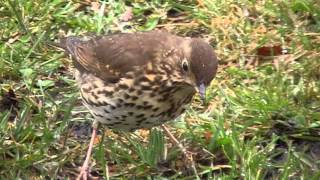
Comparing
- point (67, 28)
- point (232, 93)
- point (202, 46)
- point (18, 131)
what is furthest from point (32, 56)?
point (202, 46)

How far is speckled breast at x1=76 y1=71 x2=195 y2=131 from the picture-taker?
5172mm

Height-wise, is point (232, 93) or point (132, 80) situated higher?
point (132, 80)

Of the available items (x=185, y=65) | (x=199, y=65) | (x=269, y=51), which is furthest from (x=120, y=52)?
(x=269, y=51)

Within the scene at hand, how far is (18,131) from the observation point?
5.71 m

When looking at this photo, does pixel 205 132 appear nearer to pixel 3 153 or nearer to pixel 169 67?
pixel 169 67

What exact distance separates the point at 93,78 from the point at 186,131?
66cm

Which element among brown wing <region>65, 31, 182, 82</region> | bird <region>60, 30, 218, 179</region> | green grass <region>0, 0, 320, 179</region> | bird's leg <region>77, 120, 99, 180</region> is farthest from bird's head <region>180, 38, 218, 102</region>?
bird's leg <region>77, 120, 99, 180</region>

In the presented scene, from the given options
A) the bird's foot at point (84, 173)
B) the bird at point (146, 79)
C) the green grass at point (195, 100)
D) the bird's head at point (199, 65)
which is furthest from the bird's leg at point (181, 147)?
the bird's head at point (199, 65)

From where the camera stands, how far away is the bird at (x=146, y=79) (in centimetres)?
505

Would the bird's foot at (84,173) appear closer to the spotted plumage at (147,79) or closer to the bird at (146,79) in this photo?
the bird at (146,79)

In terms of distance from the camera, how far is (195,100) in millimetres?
6152

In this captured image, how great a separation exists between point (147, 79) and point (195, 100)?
1.01 m

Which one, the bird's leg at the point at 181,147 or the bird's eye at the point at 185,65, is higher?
the bird's eye at the point at 185,65

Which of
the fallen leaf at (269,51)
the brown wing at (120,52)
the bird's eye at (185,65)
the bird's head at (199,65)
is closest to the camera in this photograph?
the bird's head at (199,65)
